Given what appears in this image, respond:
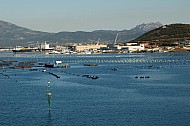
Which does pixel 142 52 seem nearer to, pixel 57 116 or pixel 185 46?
pixel 185 46

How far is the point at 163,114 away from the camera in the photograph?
27.3 m

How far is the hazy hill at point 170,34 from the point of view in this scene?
14760 centimetres

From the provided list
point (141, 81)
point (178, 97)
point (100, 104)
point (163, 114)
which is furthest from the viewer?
point (141, 81)

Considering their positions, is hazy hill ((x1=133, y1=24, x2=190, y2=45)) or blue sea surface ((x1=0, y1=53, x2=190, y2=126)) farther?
hazy hill ((x1=133, y1=24, x2=190, y2=45))

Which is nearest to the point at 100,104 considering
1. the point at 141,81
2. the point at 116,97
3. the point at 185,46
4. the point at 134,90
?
the point at 116,97

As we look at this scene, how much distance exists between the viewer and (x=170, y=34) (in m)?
158

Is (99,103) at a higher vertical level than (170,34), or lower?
lower

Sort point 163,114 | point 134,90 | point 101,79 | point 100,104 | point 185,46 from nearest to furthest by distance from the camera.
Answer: point 163,114 < point 100,104 < point 134,90 < point 101,79 < point 185,46

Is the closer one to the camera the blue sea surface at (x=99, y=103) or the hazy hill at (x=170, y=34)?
the blue sea surface at (x=99, y=103)

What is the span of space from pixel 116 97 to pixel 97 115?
24.9 ft

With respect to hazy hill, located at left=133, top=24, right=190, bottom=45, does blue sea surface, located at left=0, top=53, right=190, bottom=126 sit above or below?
below

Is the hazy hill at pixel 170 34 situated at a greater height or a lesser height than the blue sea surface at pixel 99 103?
greater

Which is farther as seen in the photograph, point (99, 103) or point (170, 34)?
point (170, 34)

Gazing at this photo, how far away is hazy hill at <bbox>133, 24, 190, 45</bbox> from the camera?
5811 inches
